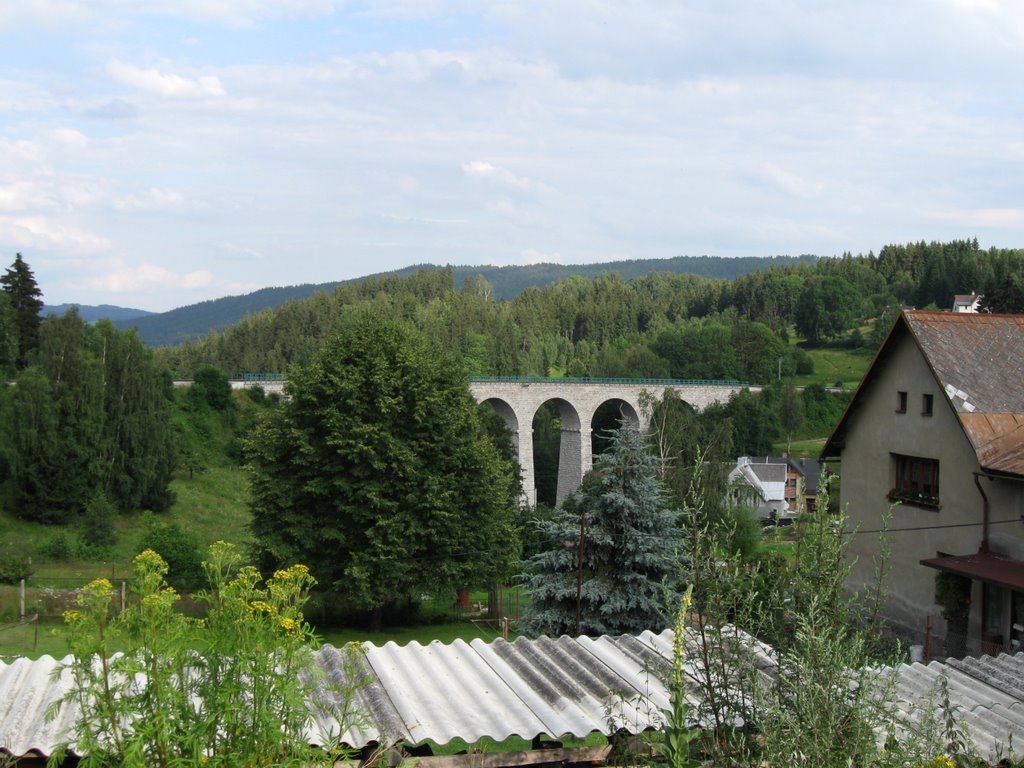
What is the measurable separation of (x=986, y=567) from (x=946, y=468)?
2080mm

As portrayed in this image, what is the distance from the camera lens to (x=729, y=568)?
4.17 m

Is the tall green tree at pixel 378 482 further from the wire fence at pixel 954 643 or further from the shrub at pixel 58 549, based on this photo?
Result: the wire fence at pixel 954 643

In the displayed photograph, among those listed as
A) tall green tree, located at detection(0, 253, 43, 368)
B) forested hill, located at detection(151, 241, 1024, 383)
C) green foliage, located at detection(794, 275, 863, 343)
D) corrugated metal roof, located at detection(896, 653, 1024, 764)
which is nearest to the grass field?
forested hill, located at detection(151, 241, 1024, 383)

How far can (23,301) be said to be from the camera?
45938mm

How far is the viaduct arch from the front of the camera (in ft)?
187

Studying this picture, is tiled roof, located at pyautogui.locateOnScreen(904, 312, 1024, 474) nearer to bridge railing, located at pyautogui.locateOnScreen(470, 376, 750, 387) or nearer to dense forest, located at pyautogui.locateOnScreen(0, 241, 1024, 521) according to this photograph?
dense forest, located at pyautogui.locateOnScreen(0, 241, 1024, 521)

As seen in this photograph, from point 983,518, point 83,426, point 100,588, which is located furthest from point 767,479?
point 100,588

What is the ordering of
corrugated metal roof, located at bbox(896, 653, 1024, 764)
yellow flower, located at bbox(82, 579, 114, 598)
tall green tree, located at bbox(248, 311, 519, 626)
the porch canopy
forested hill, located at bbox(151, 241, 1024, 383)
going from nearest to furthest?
yellow flower, located at bbox(82, 579, 114, 598)
corrugated metal roof, located at bbox(896, 653, 1024, 764)
the porch canopy
tall green tree, located at bbox(248, 311, 519, 626)
forested hill, located at bbox(151, 241, 1024, 383)

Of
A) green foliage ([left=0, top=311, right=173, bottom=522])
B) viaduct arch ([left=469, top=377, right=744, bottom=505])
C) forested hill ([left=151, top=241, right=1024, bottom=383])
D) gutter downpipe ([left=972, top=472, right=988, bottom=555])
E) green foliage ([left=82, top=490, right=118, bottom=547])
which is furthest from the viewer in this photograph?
forested hill ([left=151, top=241, right=1024, bottom=383])

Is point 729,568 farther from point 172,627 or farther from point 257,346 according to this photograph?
point 257,346

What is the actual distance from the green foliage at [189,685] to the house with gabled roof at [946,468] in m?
11.6

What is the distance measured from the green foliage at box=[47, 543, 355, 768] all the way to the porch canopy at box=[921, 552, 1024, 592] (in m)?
11.9

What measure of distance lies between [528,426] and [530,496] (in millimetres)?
4715

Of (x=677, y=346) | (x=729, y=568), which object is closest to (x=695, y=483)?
(x=729, y=568)
